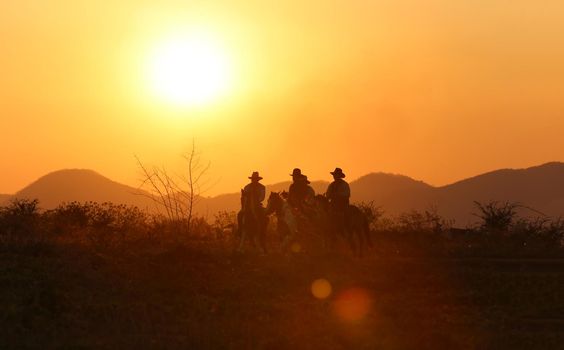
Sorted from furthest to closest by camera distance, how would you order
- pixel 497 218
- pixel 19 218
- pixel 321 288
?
pixel 497 218
pixel 19 218
pixel 321 288

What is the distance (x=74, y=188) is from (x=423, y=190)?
6346cm

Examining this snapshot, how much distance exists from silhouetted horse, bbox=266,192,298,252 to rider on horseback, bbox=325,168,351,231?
1.26 m

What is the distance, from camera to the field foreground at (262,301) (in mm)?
14906

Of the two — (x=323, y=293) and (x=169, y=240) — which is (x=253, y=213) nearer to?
(x=169, y=240)

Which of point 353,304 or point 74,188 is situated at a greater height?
point 74,188

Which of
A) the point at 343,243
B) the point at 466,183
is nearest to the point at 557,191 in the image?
the point at 466,183

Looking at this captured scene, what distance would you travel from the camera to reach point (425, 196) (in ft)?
554

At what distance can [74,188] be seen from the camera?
183250 millimetres

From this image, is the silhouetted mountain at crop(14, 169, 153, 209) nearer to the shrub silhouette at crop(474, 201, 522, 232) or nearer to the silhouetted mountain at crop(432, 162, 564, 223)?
the silhouetted mountain at crop(432, 162, 564, 223)

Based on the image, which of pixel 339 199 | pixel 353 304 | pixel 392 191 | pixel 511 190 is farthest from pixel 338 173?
pixel 392 191

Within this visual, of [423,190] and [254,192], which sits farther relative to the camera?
[423,190]

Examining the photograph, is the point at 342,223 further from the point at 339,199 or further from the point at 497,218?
the point at 497,218

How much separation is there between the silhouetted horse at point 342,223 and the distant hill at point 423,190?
11443 centimetres

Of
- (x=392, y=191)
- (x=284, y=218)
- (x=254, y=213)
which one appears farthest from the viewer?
(x=392, y=191)
